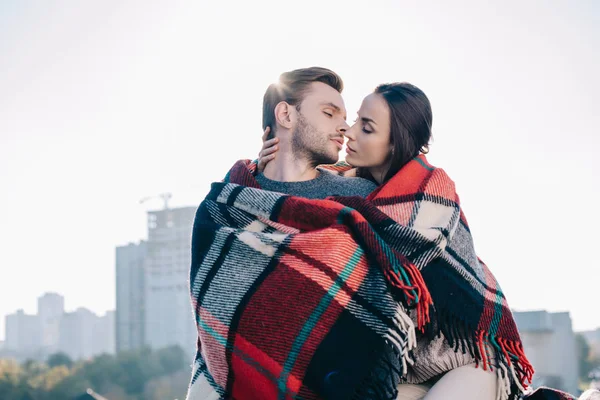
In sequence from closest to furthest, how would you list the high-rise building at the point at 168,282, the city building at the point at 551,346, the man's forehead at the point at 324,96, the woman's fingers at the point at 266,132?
the man's forehead at the point at 324,96 < the woman's fingers at the point at 266,132 < the city building at the point at 551,346 < the high-rise building at the point at 168,282

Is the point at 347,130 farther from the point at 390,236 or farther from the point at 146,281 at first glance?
the point at 146,281

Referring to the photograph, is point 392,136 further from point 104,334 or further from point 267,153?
point 104,334

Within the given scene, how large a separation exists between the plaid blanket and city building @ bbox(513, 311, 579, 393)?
110 feet

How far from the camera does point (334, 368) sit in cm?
276

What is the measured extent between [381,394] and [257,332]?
0.51 metres

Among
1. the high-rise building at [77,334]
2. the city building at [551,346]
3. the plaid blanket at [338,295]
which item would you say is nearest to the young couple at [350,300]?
the plaid blanket at [338,295]

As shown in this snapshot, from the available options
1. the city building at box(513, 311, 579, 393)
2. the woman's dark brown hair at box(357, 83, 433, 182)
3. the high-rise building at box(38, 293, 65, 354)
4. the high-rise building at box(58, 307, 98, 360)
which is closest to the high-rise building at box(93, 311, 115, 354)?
the high-rise building at box(58, 307, 98, 360)

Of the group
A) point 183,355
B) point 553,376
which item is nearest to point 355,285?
point 553,376

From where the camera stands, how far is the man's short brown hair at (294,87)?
4000 millimetres

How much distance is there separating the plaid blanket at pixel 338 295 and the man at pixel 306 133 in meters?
0.50

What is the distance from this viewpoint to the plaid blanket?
9.17 feet

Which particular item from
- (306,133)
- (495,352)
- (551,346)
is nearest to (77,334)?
(551,346)

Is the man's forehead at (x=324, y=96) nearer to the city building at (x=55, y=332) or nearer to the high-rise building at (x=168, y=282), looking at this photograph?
the high-rise building at (x=168, y=282)

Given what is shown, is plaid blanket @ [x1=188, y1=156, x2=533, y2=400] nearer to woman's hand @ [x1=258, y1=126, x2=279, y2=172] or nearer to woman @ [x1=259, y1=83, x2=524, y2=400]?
woman @ [x1=259, y1=83, x2=524, y2=400]
